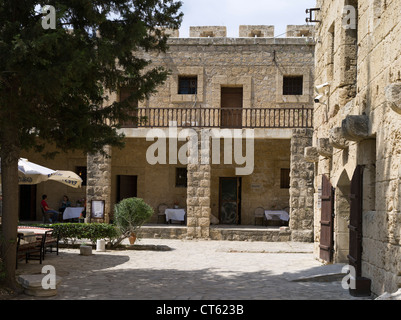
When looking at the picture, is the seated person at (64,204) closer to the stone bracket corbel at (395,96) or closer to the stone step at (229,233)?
the stone step at (229,233)

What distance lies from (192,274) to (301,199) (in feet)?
21.5

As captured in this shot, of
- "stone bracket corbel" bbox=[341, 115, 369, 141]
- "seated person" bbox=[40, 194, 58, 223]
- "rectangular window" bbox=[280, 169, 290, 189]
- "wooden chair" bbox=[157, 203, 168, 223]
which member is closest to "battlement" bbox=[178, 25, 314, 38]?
"rectangular window" bbox=[280, 169, 290, 189]

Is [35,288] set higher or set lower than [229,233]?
higher

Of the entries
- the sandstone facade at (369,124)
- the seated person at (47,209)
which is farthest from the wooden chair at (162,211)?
the sandstone facade at (369,124)

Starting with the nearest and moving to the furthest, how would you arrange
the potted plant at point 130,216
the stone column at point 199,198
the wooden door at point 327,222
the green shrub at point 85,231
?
the wooden door at point 327,222 → the green shrub at point 85,231 → the potted plant at point 130,216 → the stone column at point 199,198

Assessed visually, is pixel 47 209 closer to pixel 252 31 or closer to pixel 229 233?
pixel 229 233

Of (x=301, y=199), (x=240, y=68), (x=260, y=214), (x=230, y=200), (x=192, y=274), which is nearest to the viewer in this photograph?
(x=192, y=274)

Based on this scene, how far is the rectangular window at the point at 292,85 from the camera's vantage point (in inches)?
661

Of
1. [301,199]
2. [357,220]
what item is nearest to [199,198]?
[301,199]

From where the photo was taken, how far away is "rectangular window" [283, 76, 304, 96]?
1678cm

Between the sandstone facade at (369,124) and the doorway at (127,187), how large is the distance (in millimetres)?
10410

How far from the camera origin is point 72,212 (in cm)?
1688

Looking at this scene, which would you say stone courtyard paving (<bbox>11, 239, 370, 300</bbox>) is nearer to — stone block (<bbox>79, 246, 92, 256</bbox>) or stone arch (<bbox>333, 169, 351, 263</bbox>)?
stone block (<bbox>79, 246, 92, 256</bbox>)
